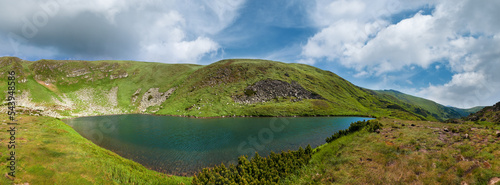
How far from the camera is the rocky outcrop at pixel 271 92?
106m

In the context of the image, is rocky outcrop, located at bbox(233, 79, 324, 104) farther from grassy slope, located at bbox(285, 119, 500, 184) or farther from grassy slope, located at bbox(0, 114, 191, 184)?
grassy slope, located at bbox(285, 119, 500, 184)

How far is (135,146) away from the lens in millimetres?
32312

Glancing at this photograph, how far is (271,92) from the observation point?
114 meters

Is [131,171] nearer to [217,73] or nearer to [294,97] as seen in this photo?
[294,97]

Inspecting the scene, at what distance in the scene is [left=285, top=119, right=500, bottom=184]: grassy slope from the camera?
10.9 meters

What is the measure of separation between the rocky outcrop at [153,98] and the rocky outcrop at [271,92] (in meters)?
52.0

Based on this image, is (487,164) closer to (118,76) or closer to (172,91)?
(172,91)

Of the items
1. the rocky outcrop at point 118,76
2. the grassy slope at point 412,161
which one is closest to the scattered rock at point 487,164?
the grassy slope at point 412,161

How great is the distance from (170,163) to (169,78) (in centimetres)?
13475

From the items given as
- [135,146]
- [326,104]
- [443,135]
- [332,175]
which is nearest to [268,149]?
[332,175]

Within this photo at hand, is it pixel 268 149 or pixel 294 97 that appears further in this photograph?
pixel 294 97

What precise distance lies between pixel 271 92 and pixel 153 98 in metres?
84.0

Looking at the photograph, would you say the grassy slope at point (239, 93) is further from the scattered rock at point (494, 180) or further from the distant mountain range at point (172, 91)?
the scattered rock at point (494, 180)

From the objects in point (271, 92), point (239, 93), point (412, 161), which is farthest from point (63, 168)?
point (271, 92)
